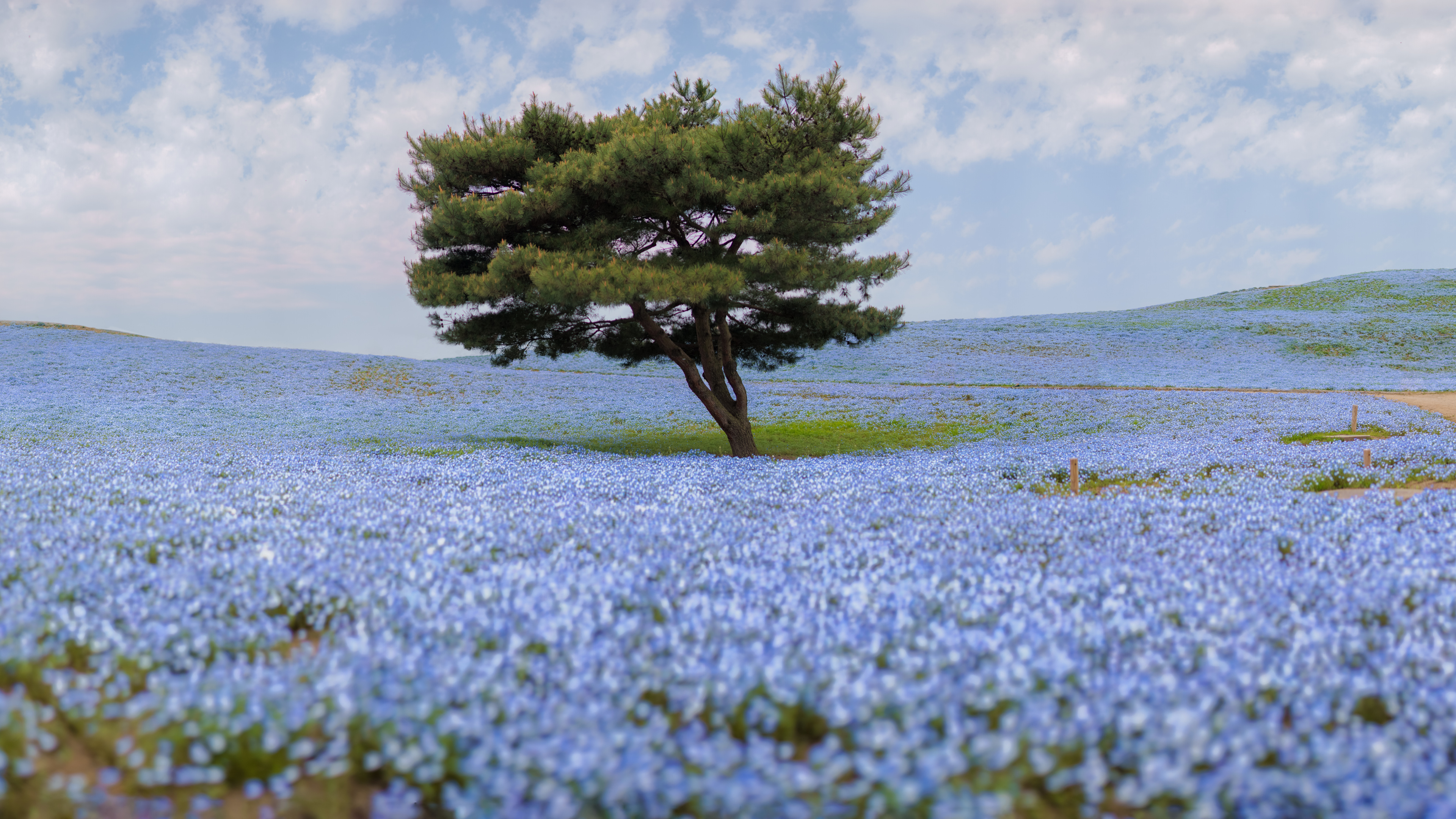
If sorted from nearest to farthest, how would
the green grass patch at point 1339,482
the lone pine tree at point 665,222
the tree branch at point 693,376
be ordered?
the green grass patch at point 1339,482 → the lone pine tree at point 665,222 → the tree branch at point 693,376

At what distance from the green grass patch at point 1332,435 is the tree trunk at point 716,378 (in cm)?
1206

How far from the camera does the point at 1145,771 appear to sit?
2.63m

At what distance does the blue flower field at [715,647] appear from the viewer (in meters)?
2.71

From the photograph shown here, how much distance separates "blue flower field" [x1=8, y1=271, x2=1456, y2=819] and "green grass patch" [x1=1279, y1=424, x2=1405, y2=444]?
8.92 m

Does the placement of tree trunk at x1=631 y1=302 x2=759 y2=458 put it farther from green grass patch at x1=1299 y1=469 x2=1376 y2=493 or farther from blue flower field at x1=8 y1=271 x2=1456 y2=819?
green grass patch at x1=1299 y1=469 x2=1376 y2=493

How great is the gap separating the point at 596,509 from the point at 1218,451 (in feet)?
42.5

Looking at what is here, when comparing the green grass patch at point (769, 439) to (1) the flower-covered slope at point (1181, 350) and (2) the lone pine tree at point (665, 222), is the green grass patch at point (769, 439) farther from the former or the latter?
(1) the flower-covered slope at point (1181, 350)

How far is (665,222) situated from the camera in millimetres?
18469

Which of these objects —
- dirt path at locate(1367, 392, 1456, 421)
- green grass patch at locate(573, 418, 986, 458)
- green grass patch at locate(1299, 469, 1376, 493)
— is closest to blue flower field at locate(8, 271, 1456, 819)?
green grass patch at locate(1299, 469, 1376, 493)

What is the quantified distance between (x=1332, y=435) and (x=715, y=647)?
20426 millimetres

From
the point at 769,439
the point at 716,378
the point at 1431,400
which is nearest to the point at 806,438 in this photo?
the point at 769,439

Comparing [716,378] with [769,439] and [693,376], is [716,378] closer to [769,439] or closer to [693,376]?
[693,376]

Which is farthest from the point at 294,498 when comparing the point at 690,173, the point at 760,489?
the point at 690,173

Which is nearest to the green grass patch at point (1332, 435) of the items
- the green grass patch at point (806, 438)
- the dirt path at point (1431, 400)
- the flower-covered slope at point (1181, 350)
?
the dirt path at point (1431, 400)
